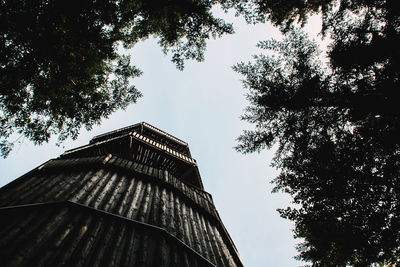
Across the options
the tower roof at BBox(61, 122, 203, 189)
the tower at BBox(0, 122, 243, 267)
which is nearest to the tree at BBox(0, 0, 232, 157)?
the tower roof at BBox(61, 122, 203, 189)

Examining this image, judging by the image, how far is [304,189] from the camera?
25.2 ft

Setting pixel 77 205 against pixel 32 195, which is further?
pixel 32 195

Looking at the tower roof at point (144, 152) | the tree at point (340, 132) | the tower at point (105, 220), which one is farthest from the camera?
the tower roof at point (144, 152)

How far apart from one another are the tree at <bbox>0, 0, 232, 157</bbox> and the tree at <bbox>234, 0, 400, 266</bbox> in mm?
4597

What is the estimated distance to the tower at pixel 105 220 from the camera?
318cm

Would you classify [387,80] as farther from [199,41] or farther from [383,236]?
[199,41]

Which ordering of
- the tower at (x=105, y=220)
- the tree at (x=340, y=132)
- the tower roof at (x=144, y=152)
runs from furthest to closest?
the tower roof at (x=144, y=152) < the tree at (x=340, y=132) < the tower at (x=105, y=220)

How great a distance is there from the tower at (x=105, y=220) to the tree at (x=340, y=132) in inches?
155

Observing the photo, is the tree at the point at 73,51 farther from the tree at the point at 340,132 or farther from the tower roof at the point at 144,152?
the tree at the point at 340,132

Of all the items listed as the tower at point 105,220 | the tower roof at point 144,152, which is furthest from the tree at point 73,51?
the tower at point 105,220

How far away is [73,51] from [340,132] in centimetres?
1153

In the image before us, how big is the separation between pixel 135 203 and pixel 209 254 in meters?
2.25

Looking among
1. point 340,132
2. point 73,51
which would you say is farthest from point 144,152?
point 340,132

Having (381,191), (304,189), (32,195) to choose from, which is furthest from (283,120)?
(32,195)
